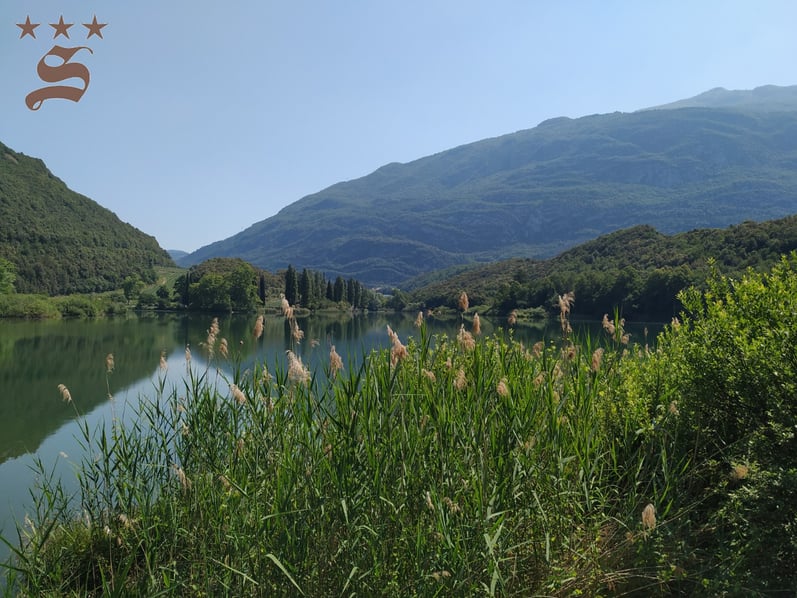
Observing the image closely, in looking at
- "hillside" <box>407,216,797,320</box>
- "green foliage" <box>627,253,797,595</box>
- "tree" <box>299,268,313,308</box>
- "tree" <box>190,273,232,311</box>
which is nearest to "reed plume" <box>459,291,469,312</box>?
"green foliage" <box>627,253,797,595</box>

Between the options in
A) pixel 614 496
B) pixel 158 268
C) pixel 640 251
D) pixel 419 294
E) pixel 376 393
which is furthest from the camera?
pixel 158 268

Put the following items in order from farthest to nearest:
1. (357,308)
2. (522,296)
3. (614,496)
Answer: (357,308) → (522,296) → (614,496)

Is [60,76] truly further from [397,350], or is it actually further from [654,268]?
[654,268]

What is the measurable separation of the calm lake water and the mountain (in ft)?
162

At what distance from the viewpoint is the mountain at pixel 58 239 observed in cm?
9571

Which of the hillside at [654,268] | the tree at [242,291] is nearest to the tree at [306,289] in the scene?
the tree at [242,291]

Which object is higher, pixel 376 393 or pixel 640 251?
pixel 376 393

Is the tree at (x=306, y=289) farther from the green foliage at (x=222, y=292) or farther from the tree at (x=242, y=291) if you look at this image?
the tree at (x=242, y=291)

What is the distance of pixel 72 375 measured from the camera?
91.1 feet

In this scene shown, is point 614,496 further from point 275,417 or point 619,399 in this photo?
point 275,417

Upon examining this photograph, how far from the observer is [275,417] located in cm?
359

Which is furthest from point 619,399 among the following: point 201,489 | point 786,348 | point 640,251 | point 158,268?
point 158,268

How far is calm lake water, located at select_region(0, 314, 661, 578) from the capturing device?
7.21 m

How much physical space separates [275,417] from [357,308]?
303 feet
